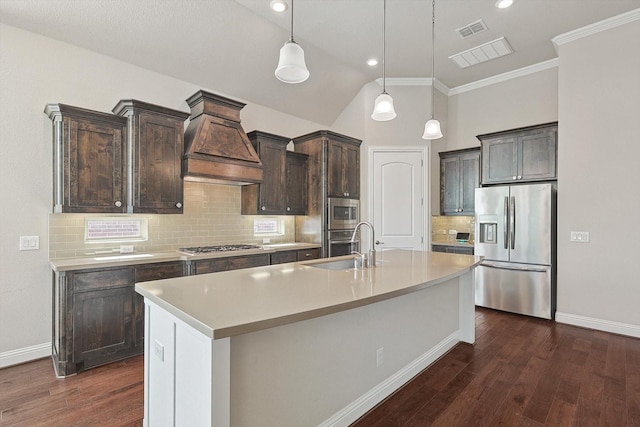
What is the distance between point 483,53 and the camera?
4543 millimetres

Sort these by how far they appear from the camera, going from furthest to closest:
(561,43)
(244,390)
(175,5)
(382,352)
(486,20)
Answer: (561,43), (486,20), (175,5), (382,352), (244,390)

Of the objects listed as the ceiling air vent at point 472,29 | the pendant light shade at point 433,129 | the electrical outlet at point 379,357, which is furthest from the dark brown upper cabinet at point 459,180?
the electrical outlet at point 379,357

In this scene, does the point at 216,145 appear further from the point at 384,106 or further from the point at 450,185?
the point at 450,185

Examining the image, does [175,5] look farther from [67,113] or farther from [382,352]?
[382,352]

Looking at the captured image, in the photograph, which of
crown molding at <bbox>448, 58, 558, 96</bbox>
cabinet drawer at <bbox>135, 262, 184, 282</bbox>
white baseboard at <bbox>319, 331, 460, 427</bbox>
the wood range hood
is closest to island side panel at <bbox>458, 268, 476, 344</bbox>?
white baseboard at <bbox>319, 331, 460, 427</bbox>

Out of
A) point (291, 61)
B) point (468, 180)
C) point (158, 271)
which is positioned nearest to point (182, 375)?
point (291, 61)

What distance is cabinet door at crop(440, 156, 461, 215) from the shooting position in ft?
18.0

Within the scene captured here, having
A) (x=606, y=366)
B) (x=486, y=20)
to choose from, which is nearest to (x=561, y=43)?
(x=486, y=20)

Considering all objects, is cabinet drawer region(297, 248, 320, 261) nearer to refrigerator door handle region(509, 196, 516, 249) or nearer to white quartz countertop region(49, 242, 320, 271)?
white quartz countertop region(49, 242, 320, 271)

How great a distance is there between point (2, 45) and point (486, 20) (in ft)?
16.2

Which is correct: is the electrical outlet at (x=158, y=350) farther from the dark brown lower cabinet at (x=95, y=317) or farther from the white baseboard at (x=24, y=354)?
the white baseboard at (x=24, y=354)

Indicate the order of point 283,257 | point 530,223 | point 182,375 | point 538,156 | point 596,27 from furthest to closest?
point 538,156 < point 283,257 < point 530,223 < point 596,27 < point 182,375

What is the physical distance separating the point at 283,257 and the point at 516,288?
3.14 metres

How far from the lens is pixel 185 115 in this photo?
3561 millimetres
